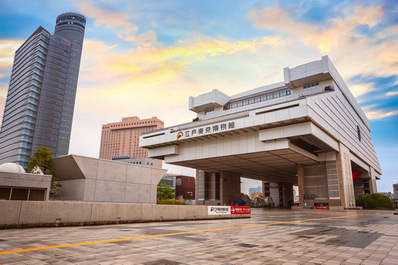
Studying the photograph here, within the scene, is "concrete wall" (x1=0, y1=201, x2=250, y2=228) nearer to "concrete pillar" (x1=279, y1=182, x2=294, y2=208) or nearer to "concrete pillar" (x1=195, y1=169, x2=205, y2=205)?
"concrete pillar" (x1=195, y1=169, x2=205, y2=205)

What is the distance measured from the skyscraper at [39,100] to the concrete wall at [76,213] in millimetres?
134766

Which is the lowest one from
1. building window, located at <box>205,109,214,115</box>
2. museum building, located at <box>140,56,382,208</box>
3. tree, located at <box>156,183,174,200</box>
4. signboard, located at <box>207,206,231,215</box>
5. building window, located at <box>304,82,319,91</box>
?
signboard, located at <box>207,206,231,215</box>

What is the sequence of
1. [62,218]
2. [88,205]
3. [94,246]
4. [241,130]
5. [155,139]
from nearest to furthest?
[94,246]
[62,218]
[88,205]
[241,130]
[155,139]

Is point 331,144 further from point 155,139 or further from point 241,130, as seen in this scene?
point 155,139

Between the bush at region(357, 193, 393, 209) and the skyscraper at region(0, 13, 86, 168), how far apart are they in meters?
140

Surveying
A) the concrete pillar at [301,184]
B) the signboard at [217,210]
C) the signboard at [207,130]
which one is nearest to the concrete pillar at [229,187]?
the signboard at [207,130]

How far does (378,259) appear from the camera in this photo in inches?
303

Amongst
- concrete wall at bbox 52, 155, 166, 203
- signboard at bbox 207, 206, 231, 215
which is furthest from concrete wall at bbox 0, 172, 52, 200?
signboard at bbox 207, 206, 231, 215

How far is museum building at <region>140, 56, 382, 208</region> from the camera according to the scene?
49.2m

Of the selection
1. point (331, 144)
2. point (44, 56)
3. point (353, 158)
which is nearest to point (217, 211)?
point (331, 144)

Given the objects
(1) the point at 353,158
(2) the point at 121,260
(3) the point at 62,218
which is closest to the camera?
(2) the point at 121,260

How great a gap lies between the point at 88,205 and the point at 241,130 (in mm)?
40886

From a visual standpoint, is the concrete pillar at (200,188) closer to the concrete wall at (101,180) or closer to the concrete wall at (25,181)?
the concrete wall at (101,180)

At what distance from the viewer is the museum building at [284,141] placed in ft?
161
